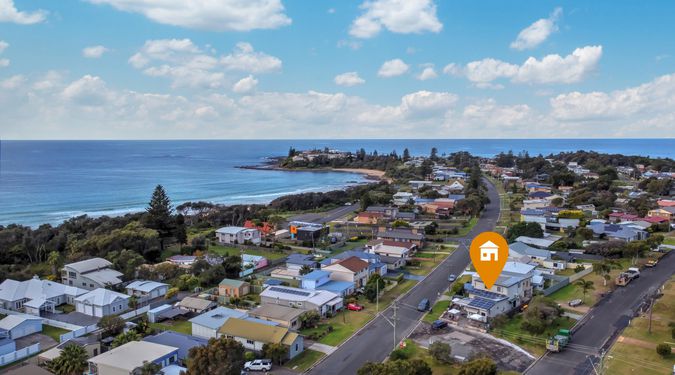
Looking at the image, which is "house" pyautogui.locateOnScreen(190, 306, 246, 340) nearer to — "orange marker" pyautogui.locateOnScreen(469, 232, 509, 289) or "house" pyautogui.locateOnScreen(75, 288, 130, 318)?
"house" pyautogui.locateOnScreen(75, 288, 130, 318)

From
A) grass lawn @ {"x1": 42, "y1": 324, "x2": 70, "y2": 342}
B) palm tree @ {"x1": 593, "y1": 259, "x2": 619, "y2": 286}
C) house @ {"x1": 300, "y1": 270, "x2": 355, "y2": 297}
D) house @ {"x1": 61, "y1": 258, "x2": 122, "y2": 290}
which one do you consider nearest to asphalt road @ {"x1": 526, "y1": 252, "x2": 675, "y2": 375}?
palm tree @ {"x1": 593, "y1": 259, "x2": 619, "y2": 286}

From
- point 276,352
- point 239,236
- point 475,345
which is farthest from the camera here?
point 239,236

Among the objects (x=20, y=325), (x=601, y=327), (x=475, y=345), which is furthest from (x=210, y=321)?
(x=601, y=327)

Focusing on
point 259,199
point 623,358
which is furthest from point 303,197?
point 623,358

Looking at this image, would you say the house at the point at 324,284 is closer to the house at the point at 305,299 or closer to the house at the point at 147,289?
the house at the point at 305,299

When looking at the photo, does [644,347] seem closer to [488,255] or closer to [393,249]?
[488,255]

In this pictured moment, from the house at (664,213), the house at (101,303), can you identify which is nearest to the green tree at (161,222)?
the house at (101,303)
